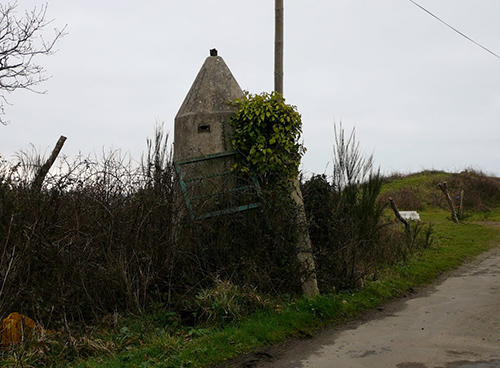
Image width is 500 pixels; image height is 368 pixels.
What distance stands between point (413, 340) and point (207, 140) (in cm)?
449

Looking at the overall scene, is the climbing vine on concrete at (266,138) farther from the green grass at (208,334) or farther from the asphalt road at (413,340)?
the asphalt road at (413,340)

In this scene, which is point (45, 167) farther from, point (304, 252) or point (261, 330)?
point (261, 330)

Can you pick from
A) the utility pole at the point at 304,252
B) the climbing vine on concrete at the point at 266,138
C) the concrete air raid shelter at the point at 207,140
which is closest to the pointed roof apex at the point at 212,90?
the concrete air raid shelter at the point at 207,140

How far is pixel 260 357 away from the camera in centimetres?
563

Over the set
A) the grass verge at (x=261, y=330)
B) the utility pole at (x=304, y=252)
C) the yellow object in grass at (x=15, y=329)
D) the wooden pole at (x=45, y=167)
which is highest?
the wooden pole at (x=45, y=167)

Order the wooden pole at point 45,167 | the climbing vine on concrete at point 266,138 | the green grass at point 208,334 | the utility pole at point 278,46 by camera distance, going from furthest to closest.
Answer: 1. the utility pole at point 278,46
2. the climbing vine on concrete at point 266,138
3. the wooden pole at point 45,167
4. the green grass at point 208,334

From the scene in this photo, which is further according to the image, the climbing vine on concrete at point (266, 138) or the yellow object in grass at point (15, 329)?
the climbing vine on concrete at point (266, 138)

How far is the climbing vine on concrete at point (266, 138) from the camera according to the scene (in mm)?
8352

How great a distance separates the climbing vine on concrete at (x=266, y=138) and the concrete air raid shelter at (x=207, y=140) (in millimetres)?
225

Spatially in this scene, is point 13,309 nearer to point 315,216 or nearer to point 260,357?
point 260,357

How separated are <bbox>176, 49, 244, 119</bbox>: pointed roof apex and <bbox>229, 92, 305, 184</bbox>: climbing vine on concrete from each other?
18.3 inches

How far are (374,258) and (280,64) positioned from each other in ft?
14.8

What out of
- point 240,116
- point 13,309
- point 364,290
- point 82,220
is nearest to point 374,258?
point 364,290

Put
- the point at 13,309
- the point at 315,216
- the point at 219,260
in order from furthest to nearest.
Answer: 1. the point at 315,216
2. the point at 219,260
3. the point at 13,309
